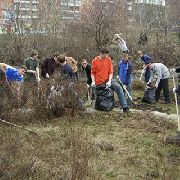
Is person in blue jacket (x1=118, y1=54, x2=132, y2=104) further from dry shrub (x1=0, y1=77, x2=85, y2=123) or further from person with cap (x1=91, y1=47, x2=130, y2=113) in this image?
dry shrub (x1=0, y1=77, x2=85, y2=123)

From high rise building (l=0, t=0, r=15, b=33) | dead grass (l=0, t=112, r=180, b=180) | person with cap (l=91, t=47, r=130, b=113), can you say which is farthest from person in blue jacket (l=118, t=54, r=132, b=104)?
high rise building (l=0, t=0, r=15, b=33)

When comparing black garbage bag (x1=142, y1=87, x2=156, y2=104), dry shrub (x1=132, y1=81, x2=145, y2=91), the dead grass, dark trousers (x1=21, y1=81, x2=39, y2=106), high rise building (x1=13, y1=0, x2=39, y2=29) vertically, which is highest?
high rise building (x1=13, y1=0, x2=39, y2=29)

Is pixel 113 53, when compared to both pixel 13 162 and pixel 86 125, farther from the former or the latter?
pixel 13 162

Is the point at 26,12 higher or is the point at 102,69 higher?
the point at 26,12

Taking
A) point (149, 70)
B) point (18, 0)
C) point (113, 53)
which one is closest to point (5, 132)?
point (149, 70)

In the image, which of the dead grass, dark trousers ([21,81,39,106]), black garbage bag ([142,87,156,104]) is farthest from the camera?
black garbage bag ([142,87,156,104])

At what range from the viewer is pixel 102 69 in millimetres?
10023

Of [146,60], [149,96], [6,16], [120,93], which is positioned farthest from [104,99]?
[6,16]

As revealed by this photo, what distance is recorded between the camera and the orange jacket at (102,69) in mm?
10031

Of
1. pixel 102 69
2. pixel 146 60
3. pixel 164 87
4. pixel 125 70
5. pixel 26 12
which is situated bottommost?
pixel 164 87

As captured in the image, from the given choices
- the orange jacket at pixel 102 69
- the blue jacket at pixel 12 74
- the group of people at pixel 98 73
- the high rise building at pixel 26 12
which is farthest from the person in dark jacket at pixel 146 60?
the high rise building at pixel 26 12

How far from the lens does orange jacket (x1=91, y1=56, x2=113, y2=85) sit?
32.9 ft

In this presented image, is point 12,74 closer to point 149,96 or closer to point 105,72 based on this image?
point 105,72

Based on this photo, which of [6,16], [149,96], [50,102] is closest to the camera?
[50,102]
